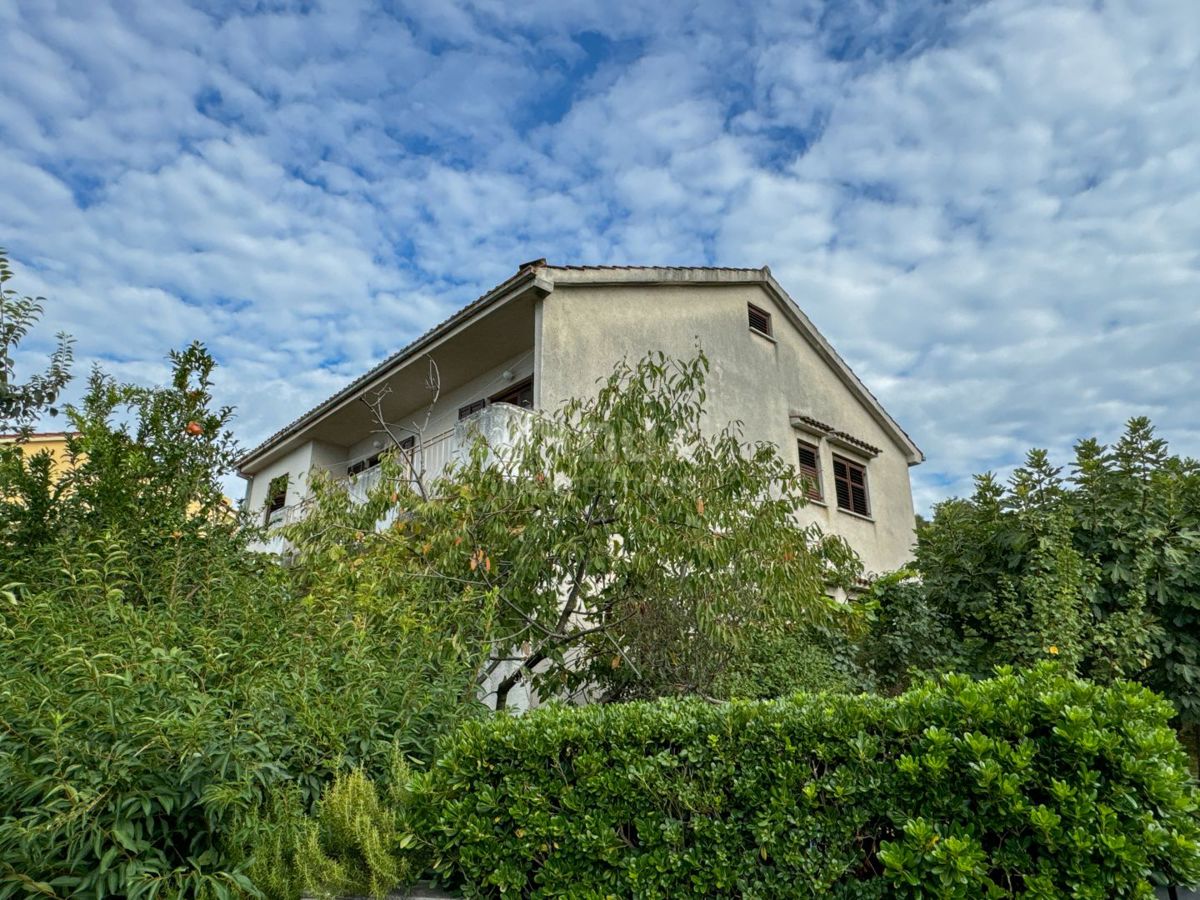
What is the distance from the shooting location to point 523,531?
7.51 metres

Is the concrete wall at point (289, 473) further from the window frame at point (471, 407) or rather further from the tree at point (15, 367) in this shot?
the tree at point (15, 367)

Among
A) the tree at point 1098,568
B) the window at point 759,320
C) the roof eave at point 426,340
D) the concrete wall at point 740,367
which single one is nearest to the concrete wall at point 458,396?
the roof eave at point 426,340

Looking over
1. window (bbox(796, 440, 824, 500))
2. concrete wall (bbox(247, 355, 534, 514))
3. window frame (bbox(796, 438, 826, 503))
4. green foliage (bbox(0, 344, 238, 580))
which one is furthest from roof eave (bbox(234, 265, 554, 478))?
window (bbox(796, 440, 824, 500))

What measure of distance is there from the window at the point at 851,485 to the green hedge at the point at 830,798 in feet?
42.2

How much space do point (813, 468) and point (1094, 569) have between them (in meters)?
8.45

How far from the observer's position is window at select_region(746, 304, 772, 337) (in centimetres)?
1571

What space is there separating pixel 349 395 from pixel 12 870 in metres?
12.0

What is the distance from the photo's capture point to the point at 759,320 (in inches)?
630

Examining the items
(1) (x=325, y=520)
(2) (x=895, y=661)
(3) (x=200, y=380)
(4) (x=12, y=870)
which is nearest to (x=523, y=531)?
(1) (x=325, y=520)

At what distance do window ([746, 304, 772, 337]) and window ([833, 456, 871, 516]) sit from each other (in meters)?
3.37

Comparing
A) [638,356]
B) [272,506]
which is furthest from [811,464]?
[272,506]

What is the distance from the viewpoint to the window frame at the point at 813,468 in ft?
50.9

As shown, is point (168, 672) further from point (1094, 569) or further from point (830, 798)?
point (1094, 569)

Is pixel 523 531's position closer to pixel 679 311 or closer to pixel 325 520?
pixel 325 520
